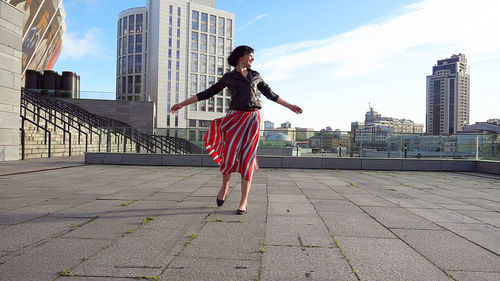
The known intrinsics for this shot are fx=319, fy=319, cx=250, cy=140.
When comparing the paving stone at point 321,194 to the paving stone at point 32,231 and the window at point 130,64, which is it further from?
the window at point 130,64

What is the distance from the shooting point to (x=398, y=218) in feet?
11.6

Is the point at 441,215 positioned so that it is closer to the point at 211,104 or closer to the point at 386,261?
the point at 386,261

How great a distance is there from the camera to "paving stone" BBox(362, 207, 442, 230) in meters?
3.23

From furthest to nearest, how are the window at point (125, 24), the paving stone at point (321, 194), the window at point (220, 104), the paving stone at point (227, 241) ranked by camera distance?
the window at point (125, 24)
the window at point (220, 104)
the paving stone at point (321, 194)
the paving stone at point (227, 241)

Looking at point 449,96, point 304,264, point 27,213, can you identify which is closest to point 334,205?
point 304,264

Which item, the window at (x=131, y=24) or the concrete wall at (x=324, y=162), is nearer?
the concrete wall at (x=324, y=162)

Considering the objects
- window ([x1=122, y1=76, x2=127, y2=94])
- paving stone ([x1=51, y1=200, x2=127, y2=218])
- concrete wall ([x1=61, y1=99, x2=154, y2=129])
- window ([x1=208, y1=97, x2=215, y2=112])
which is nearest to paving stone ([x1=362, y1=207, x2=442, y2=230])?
paving stone ([x1=51, y1=200, x2=127, y2=218])

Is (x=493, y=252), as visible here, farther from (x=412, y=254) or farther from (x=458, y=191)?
(x=458, y=191)

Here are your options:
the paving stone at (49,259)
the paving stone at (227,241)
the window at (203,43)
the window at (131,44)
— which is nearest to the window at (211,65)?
the window at (203,43)

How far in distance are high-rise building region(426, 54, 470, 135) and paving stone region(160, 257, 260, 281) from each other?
17295 centimetres

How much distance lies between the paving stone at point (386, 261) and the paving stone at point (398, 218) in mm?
642

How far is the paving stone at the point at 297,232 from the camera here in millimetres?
2580

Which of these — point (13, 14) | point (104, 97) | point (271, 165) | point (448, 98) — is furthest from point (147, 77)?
point (448, 98)

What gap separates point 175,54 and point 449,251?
67.0 metres
